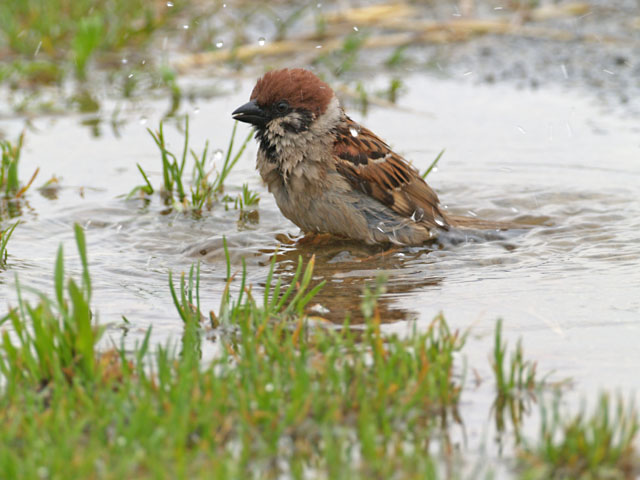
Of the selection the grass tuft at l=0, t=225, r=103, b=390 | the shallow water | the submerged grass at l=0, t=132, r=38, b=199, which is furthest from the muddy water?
the grass tuft at l=0, t=225, r=103, b=390

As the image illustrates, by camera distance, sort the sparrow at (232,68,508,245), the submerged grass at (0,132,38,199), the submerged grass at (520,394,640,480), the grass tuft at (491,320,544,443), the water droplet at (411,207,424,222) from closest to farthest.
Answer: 1. the submerged grass at (520,394,640,480)
2. the grass tuft at (491,320,544,443)
3. the sparrow at (232,68,508,245)
4. the water droplet at (411,207,424,222)
5. the submerged grass at (0,132,38,199)

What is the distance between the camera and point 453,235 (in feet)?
17.1

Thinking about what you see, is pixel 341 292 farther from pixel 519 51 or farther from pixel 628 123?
pixel 519 51

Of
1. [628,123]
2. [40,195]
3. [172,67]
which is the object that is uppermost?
[172,67]

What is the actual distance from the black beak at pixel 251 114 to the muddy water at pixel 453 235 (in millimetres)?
636

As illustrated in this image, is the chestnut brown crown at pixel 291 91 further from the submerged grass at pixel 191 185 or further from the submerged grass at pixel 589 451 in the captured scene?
the submerged grass at pixel 589 451

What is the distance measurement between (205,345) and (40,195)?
111 inches

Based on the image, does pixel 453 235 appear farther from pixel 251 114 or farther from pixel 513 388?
pixel 513 388

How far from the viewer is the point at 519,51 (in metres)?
8.72

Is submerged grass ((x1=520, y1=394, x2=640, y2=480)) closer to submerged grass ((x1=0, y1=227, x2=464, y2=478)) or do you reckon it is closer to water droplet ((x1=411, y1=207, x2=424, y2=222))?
submerged grass ((x1=0, y1=227, x2=464, y2=478))

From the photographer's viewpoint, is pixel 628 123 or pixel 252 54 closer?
pixel 628 123

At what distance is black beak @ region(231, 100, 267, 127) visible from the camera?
491cm

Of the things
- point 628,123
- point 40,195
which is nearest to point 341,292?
point 40,195

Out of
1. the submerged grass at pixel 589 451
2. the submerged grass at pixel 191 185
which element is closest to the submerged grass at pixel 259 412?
the submerged grass at pixel 589 451
